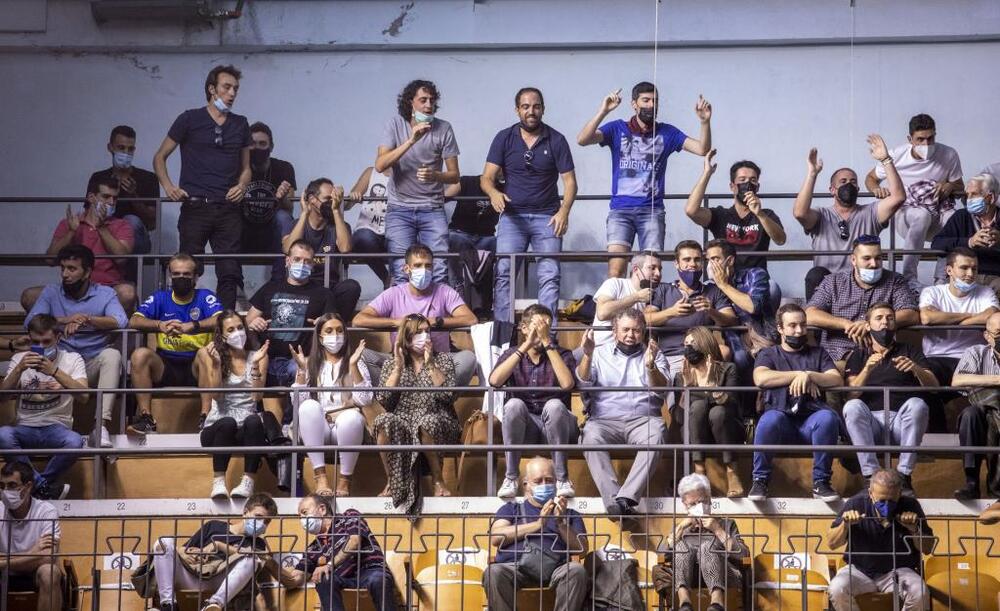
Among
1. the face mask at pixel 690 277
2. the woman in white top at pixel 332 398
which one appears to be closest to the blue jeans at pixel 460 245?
the woman in white top at pixel 332 398

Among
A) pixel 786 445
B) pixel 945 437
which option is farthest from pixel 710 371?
pixel 945 437

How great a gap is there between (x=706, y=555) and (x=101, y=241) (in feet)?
15.9

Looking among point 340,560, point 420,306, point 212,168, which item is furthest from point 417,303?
point 340,560

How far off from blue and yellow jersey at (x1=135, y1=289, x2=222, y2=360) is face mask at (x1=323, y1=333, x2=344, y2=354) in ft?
2.79

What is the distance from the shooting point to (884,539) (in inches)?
369

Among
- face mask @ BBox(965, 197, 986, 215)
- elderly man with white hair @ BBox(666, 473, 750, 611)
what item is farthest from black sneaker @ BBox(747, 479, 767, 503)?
face mask @ BBox(965, 197, 986, 215)

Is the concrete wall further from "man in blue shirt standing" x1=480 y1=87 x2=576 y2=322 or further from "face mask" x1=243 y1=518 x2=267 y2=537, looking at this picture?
"face mask" x1=243 y1=518 x2=267 y2=537

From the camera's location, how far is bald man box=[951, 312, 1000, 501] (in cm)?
1001

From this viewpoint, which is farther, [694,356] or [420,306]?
[420,306]

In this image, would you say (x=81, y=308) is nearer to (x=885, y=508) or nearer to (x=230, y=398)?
(x=230, y=398)

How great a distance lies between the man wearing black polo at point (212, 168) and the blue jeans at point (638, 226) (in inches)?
92.1

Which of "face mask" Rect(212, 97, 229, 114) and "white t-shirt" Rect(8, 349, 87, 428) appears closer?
"white t-shirt" Rect(8, 349, 87, 428)

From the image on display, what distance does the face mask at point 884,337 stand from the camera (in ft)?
34.4

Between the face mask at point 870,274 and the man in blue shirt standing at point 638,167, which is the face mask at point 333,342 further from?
the face mask at point 870,274
